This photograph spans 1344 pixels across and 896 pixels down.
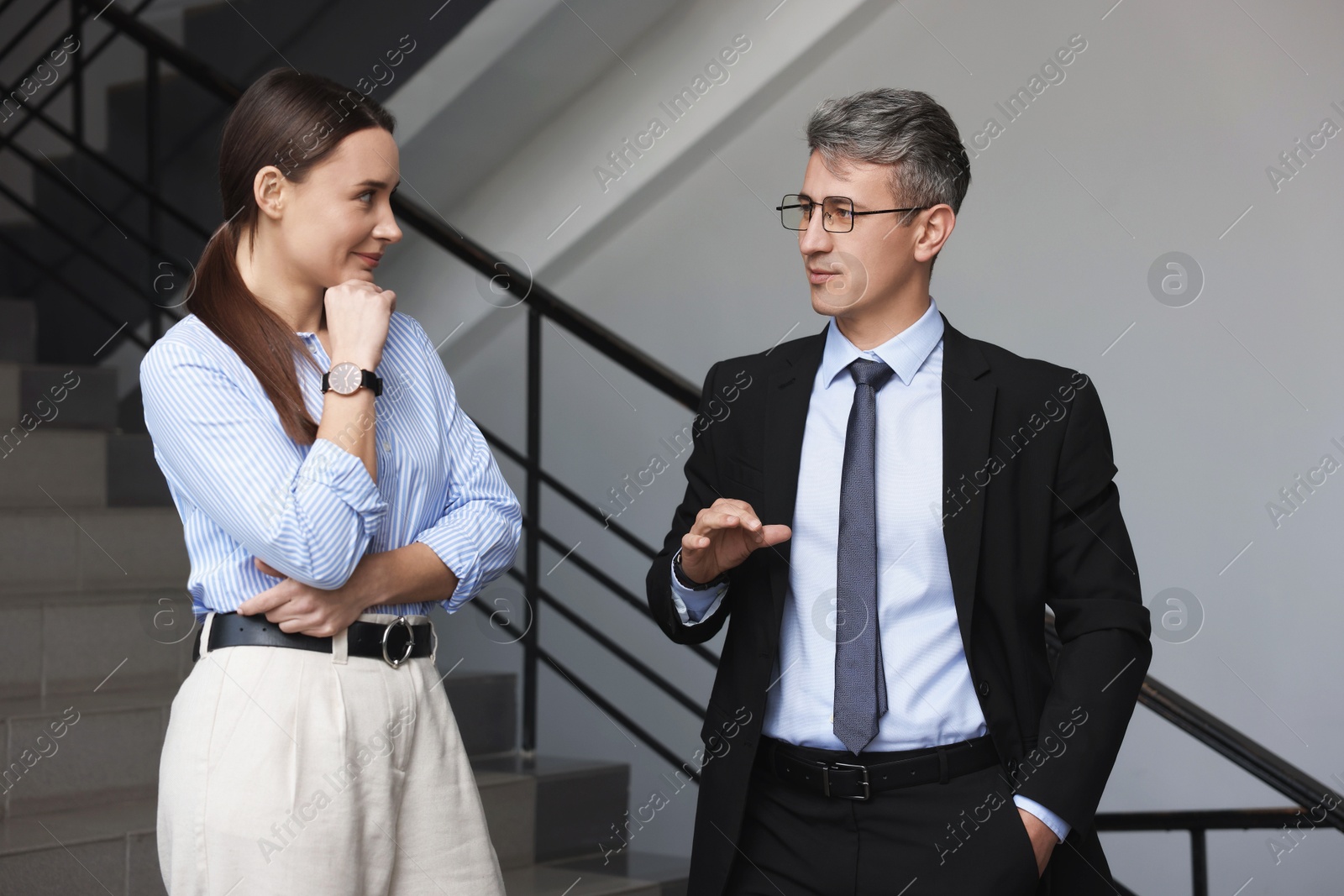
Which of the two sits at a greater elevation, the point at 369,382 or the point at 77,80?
the point at 77,80

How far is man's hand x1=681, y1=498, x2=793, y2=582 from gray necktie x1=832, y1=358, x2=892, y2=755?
0.13 metres

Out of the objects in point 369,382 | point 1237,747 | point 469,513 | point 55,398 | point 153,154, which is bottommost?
point 1237,747

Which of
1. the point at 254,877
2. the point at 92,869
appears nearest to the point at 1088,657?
the point at 254,877

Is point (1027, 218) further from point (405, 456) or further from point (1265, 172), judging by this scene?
point (405, 456)

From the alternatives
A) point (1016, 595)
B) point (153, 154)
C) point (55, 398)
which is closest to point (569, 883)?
point (1016, 595)

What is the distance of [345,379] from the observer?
57.1 inches

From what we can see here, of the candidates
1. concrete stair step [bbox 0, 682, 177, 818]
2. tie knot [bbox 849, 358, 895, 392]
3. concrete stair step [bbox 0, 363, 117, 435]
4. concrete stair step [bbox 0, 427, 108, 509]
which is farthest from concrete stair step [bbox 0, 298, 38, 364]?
tie knot [bbox 849, 358, 895, 392]

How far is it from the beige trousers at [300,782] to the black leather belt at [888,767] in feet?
1.54

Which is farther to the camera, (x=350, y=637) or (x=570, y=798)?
(x=570, y=798)

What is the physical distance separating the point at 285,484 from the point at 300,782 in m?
0.34

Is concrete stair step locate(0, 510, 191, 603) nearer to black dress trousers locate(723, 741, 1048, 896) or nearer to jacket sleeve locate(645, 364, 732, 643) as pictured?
jacket sleeve locate(645, 364, 732, 643)

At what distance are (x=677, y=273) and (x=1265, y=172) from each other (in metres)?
1.91

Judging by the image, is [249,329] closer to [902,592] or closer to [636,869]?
[902,592]

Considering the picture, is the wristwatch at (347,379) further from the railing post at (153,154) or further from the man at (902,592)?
the railing post at (153,154)
